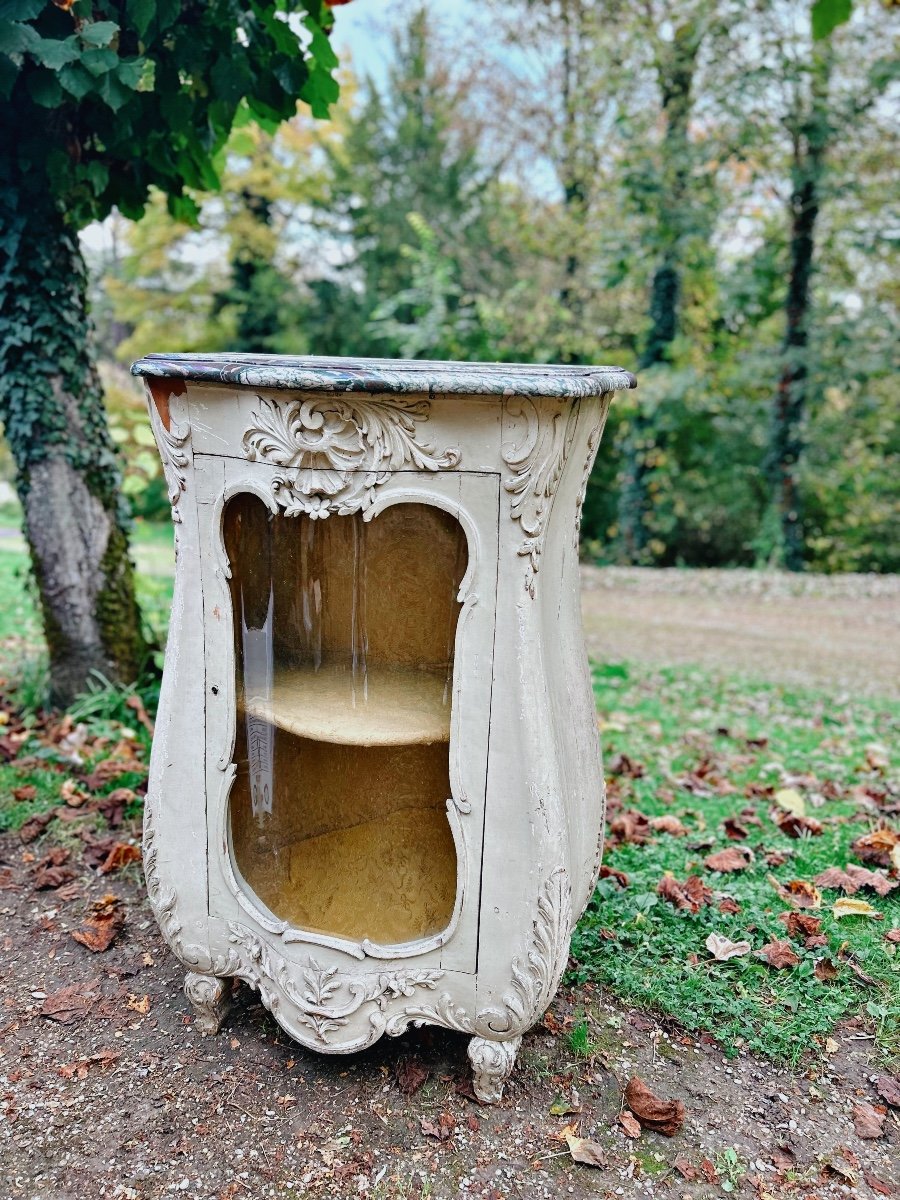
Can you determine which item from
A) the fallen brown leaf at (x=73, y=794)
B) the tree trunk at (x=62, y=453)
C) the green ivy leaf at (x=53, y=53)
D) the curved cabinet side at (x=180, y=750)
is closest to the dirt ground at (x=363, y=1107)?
the curved cabinet side at (x=180, y=750)

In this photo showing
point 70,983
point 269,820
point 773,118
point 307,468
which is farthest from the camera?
point 773,118

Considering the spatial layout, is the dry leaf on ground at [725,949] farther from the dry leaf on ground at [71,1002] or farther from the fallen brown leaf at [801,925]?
the dry leaf on ground at [71,1002]

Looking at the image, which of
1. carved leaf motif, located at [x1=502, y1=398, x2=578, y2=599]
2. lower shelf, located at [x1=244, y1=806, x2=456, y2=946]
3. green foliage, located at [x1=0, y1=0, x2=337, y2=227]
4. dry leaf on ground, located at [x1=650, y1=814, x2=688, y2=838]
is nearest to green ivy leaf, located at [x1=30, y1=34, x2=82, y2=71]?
green foliage, located at [x1=0, y1=0, x2=337, y2=227]

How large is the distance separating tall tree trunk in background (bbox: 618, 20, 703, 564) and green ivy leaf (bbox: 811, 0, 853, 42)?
7.85 metres

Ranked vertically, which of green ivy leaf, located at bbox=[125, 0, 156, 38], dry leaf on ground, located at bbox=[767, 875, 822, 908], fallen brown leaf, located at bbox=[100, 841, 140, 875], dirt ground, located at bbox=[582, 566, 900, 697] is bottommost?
dirt ground, located at bbox=[582, 566, 900, 697]

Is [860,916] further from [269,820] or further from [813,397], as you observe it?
[813,397]

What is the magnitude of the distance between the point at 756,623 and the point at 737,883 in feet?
17.8

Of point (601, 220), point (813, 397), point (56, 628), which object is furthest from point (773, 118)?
point (56, 628)

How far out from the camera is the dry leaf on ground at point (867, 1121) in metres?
1.75

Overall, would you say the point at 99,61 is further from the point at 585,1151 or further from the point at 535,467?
the point at 585,1151

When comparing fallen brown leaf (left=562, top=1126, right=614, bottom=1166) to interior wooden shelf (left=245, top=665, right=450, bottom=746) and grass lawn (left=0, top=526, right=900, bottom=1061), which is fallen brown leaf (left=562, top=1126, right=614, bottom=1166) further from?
interior wooden shelf (left=245, top=665, right=450, bottom=746)

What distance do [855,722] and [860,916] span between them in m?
2.36

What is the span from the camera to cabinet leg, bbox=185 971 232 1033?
6.32ft

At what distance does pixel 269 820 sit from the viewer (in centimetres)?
195
